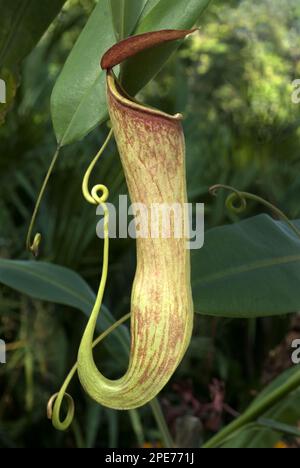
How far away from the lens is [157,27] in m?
0.40

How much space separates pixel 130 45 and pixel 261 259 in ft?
1.04

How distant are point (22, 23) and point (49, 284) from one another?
320 millimetres

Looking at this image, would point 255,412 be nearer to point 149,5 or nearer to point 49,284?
point 49,284

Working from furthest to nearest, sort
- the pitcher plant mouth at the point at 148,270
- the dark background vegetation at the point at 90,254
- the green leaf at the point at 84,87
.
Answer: the dark background vegetation at the point at 90,254 < the green leaf at the point at 84,87 < the pitcher plant mouth at the point at 148,270

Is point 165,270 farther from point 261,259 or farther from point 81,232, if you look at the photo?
point 81,232

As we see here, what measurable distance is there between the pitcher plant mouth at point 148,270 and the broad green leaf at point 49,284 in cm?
37

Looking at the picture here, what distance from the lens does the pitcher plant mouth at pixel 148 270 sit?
13.1 inches

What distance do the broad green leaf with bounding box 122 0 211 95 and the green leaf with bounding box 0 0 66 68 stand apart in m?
0.11

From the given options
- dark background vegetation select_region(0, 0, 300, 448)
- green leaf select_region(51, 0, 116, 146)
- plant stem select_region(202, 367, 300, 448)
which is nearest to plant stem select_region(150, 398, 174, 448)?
plant stem select_region(202, 367, 300, 448)

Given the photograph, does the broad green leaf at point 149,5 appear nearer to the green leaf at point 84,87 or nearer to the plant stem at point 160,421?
the green leaf at point 84,87

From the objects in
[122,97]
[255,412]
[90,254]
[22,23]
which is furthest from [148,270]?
[90,254]

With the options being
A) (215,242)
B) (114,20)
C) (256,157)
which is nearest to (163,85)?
(256,157)

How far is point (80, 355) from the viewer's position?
1.10 feet

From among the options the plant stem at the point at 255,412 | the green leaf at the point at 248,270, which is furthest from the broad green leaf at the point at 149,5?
the plant stem at the point at 255,412
